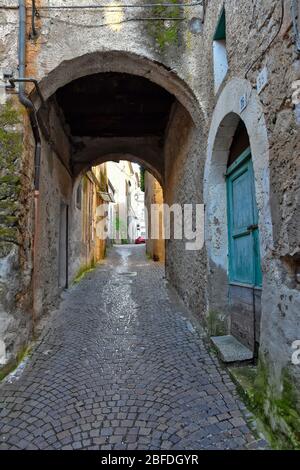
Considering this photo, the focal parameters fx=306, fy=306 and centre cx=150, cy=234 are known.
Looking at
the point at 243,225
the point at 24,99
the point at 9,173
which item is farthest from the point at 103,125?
the point at 243,225

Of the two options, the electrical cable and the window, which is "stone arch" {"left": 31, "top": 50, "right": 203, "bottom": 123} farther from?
the electrical cable

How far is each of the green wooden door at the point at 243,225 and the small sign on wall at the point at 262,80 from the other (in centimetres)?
84

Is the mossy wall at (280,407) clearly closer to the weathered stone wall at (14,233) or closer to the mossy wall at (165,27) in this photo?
the weathered stone wall at (14,233)

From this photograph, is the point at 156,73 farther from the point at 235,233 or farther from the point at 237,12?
the point at 235,233

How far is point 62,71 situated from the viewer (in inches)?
159

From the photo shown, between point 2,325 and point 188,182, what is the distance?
11.0 feet

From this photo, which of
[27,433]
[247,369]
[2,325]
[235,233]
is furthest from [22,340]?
[235,233]

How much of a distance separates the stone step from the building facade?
0.08m

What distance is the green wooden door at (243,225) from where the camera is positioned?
300cm

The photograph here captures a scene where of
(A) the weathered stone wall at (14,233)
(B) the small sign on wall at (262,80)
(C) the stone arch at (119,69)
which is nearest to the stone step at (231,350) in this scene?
(A) the weathered stone wall at (14,233)

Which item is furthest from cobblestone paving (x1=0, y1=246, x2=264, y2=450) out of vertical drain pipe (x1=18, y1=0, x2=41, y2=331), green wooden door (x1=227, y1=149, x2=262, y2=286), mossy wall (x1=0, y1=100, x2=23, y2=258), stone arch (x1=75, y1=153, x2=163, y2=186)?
stone arch (x1=75, y1=153, x2=163, y2=186)

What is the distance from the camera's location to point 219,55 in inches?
143

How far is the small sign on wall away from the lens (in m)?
2.19

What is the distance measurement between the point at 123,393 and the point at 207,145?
296 cm
